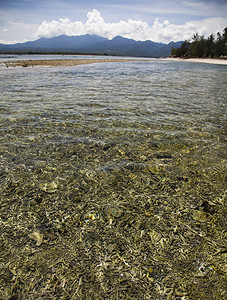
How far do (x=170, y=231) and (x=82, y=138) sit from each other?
504 centimetres

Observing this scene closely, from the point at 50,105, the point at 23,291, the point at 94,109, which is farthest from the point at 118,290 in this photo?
the point at 50,105

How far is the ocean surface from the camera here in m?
2.67

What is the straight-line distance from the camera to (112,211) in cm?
396

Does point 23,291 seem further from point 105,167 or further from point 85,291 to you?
point 105,167

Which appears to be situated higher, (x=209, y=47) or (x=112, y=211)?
(x=209, y=47)

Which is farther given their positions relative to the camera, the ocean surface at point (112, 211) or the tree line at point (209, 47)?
the tree line at point (209, 47)

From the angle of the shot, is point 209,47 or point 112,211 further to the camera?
point 209,47

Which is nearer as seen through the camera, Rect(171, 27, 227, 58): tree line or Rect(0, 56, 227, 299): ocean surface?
Rect(0, 56, 227, 299): ocean surface

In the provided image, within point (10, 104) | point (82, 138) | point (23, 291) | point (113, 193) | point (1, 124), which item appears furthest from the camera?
point (10, 104)

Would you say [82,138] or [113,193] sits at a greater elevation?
[82,138]

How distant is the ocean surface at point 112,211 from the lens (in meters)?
2.67

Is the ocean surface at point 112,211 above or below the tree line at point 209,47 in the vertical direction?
below

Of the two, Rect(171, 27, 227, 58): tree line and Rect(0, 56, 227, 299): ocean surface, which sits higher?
Rect(171, 27, 227, 58): tree line

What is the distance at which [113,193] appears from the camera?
14.8 ft
